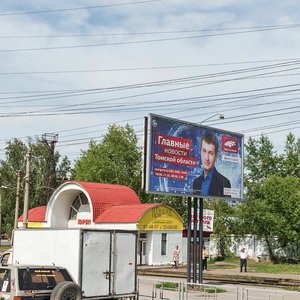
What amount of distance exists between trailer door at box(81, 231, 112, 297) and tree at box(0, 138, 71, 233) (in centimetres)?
5813

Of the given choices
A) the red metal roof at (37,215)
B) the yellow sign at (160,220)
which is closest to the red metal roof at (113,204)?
the yellow sign at (160,220)

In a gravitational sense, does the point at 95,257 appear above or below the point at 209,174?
below

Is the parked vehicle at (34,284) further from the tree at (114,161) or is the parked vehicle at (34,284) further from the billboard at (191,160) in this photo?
the tree at (114,161)

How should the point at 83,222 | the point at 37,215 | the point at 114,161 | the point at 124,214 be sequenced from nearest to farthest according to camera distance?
the point at 124,214 → the point at 83,222 → the point at 37,215 → the point at 114,161

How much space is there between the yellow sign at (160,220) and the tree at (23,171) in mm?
30929

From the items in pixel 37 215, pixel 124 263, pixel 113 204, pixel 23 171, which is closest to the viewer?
pixel 124 263

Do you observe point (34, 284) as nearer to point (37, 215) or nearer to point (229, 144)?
point (229, 144)

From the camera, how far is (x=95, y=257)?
15305mm

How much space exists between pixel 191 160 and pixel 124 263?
872 cm

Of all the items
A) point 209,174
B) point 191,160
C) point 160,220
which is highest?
point 191,160

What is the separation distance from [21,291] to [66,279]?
1.31 m

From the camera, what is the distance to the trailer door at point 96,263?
15.0 meters

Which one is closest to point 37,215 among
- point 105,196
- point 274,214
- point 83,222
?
point 83,222

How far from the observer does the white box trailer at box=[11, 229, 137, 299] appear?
15000mm
